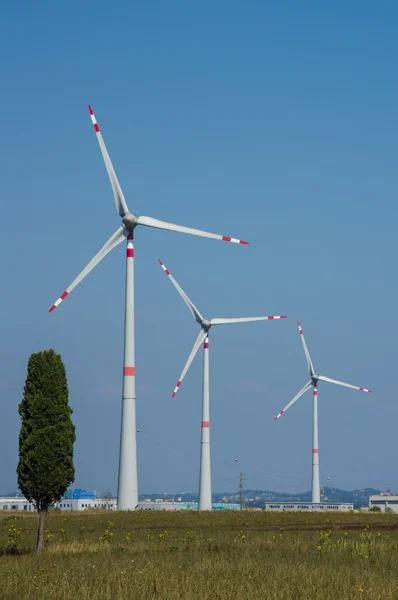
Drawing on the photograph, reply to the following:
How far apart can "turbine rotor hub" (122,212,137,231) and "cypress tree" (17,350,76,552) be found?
162 feet

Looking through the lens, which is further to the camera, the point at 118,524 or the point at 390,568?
the point at 118,524

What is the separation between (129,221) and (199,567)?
6649 centimetres

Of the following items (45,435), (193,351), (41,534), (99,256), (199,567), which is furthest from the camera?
(193,351)

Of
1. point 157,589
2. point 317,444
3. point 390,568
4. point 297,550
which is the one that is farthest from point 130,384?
point 317,444

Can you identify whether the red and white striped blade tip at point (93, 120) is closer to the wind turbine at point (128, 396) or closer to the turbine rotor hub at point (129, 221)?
the wind turbine at point (128, 396)

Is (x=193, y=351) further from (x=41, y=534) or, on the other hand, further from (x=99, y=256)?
(x=41, y=534)

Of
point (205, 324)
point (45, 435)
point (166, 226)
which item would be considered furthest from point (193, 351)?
point (45, 435)

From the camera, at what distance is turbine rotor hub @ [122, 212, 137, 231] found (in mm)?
100500

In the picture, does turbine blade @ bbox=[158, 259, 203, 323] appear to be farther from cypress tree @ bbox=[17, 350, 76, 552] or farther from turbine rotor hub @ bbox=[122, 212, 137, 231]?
cypress tree @ bbox=[17, 350, 76, 552]

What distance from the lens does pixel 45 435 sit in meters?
51.0

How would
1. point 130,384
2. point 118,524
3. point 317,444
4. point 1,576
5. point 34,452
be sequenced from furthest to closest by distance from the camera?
point 317,444 < point 130,384 < point 118,524 < point 34,452 < point 1,576

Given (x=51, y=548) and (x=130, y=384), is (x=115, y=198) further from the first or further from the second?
(x=51, y=548)

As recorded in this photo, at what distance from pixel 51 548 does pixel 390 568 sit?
18892 mm

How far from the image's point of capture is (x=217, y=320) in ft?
452
